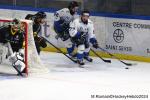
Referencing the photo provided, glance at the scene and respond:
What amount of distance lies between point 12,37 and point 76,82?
4.02ft

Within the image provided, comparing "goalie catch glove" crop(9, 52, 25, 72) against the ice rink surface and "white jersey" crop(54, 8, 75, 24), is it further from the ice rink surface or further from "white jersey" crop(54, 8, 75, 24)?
"white jersey" crop(54, 8, 75, 24)

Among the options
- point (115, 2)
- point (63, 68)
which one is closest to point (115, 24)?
point (115, 2)

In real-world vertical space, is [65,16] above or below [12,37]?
above

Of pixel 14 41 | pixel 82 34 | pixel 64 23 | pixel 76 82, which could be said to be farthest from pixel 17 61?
pixel 64 23

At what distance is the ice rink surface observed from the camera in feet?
24.9

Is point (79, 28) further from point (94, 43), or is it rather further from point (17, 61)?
point (17, 61)

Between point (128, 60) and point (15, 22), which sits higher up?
point (15, 22)

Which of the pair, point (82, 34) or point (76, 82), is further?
point (82, 34)

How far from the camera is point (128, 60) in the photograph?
10.7 metres

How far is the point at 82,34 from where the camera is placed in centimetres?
1002

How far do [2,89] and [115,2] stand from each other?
3.79 metres

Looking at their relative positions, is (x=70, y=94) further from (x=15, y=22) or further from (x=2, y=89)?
(x=15, y=22)

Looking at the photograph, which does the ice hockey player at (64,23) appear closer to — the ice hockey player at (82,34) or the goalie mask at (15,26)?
the ice hockey player at (82,34)

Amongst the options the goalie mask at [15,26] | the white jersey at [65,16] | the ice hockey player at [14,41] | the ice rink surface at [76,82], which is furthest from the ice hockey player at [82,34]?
the goalie mask at [15,26]
